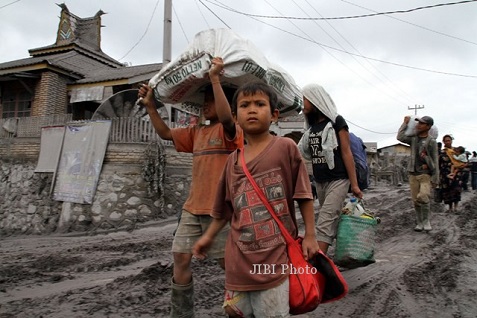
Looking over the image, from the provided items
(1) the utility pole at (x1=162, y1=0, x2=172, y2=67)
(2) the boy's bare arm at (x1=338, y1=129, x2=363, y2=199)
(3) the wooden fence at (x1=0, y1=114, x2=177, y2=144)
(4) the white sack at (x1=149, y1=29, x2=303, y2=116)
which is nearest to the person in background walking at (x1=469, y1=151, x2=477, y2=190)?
(3) the wooden fence at (x1=0, y1=114, x2=177, y2=144)

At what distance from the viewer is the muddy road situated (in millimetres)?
3125

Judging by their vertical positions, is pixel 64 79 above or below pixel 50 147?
above

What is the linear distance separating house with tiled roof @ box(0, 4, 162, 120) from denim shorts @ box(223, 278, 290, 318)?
12.9 metres

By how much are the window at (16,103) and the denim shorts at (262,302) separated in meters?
16.9

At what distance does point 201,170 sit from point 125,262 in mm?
3319

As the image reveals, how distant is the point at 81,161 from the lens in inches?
384

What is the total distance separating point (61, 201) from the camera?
9773 mm

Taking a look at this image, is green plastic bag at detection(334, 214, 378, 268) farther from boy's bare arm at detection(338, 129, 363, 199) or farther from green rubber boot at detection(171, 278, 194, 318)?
green rubber boot at detection(171, 278, 194, 318)

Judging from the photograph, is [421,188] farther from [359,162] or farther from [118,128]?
[118,128]

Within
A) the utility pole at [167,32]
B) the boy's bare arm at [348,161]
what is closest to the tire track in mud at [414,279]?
the boy's bare arm at [348,161]

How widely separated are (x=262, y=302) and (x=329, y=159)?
1.96 meters

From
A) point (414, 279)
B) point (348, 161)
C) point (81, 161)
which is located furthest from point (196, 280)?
point (81, 161)

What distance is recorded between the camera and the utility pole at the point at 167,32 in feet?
35.9

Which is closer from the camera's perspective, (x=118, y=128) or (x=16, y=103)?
(x=118, y=128)
